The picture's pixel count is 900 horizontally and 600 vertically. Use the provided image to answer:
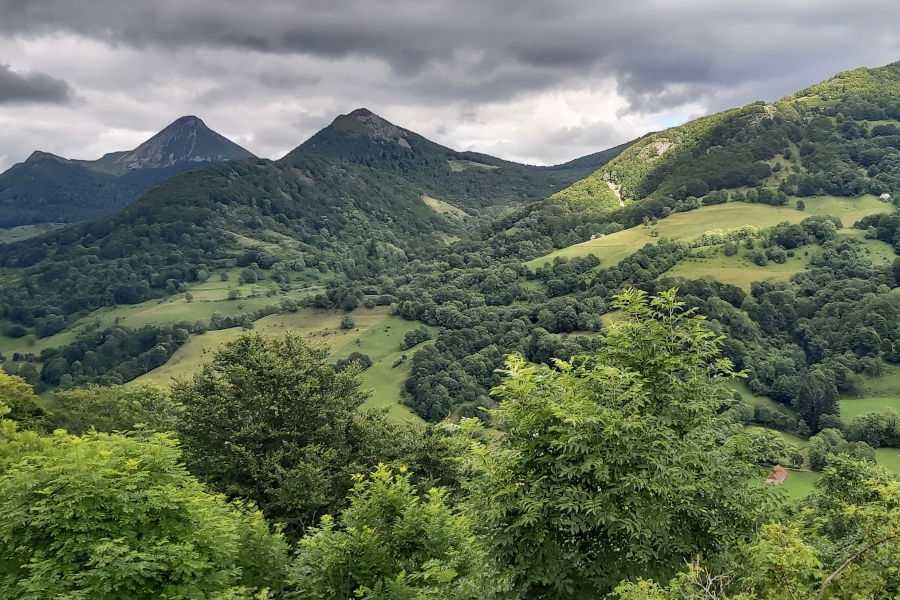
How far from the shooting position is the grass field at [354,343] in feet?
448

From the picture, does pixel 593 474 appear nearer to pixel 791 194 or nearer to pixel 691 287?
pixel 691 287

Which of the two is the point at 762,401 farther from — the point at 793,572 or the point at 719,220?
the point at 793,572

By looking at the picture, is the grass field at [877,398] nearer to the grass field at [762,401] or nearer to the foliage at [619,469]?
the grass field at [762,401]

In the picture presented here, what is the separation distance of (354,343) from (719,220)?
A: 133 m

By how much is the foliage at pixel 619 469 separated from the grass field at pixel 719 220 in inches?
6313

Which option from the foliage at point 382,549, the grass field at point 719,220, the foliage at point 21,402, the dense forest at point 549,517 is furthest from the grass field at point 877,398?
the foliage at point 21,402

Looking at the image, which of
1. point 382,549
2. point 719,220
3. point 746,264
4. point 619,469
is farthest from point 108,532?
point 719,220

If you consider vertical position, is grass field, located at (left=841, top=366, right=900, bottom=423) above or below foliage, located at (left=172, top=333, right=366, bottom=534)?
below

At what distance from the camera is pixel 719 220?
18125 centimetres

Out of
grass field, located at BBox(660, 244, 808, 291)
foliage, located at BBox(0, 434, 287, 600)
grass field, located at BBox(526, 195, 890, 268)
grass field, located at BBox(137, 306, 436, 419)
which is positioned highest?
grass field, located at BBox(526, 195, 890, 268)

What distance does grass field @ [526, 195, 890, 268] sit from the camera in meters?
172

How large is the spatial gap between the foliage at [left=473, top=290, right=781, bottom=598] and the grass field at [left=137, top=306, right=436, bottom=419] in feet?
357

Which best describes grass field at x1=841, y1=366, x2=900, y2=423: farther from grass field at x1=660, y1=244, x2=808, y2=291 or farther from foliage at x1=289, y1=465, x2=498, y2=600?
foliage at x1=289, y1=465, x2=498, y2=600

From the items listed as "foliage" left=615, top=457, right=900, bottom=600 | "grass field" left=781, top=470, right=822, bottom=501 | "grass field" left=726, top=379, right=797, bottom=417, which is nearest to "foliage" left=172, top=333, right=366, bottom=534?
"foliage" left=615, top=457, right=900, bottom=600
